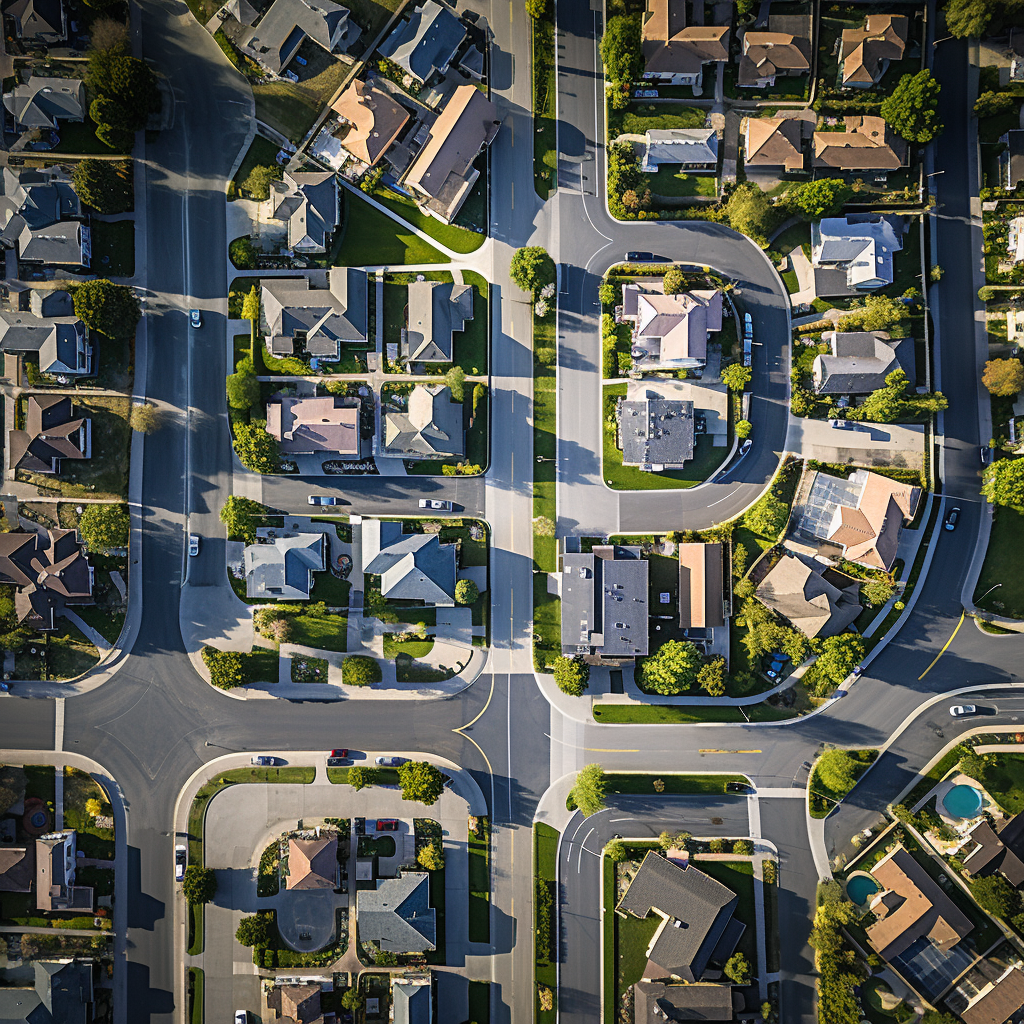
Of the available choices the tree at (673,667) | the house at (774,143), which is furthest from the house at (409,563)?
the house at (774,143)

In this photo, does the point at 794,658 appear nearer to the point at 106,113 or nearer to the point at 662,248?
the point at 662,248

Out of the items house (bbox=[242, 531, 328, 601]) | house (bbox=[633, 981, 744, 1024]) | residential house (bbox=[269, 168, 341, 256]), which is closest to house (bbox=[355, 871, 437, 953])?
house (bbox=[633, 981, 744, 1024])

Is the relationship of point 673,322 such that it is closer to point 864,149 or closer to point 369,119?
point 864,149

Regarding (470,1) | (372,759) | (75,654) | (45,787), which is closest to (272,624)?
(372,759)

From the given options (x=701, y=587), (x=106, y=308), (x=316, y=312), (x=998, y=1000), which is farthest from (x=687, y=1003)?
(x=106, y=308)

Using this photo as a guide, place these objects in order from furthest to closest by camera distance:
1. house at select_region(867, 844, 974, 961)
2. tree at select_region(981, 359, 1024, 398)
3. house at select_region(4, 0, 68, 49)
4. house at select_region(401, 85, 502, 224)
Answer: house at select_region(4, 0, 68, 49), house at select_region(401, 85, 502, 224), tree at select_region(981, 359, 1024, 398), house at select_region(867, 844, 974, 961)

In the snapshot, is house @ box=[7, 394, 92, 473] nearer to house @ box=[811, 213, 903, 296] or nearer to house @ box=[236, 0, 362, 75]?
house @ box=[236, 0, 362, 75]
